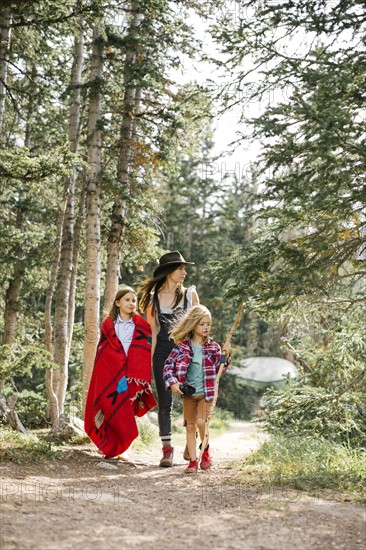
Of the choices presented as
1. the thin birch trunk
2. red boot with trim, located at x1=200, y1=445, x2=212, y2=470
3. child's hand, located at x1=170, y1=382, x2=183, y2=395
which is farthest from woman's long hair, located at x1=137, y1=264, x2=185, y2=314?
the thin birch trunk

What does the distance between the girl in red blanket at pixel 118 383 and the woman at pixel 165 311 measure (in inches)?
8.4

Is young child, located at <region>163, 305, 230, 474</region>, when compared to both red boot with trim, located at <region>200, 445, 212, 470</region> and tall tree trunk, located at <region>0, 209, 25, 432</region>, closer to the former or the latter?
red boot with trim, located at <region>200, 445, 212, 470</region>

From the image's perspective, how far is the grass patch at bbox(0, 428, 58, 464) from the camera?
651 centimetres

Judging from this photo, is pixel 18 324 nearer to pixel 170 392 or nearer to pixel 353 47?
pixel 170 392

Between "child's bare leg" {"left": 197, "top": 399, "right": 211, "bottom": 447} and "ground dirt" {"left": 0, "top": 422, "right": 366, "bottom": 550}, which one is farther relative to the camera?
"child's bare leg" {"left": 197, "top": 399, "right": 211, "bottom": 447}

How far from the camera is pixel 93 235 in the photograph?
33.9ft

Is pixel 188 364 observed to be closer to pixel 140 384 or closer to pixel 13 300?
pixel 140 384

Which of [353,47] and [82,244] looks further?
[82,244]

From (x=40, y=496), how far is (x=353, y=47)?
569 cm

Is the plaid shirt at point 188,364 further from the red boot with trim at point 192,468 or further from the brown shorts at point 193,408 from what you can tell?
the red boot with trim at point 192,468

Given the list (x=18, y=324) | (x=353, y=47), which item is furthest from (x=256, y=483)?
(x=18, y=324)

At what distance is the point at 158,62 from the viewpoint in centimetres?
1176

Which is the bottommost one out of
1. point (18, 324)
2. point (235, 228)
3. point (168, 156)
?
point (18, 324)

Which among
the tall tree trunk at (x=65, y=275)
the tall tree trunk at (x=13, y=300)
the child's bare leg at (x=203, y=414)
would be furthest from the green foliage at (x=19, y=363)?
the tall tree trunk at (x=13, y=300)
